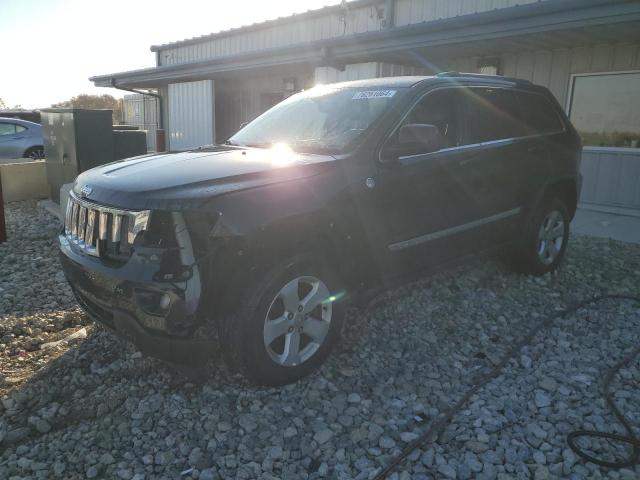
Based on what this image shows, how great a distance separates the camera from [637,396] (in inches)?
123

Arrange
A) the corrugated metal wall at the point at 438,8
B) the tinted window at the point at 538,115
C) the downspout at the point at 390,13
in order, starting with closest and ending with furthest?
the tinted window at the point at 538,115
the corrugated metal wall at the point at 438,8
the downspout at the point at 390,13

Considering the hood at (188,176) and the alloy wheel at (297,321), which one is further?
the alloy wheel at (297,321)

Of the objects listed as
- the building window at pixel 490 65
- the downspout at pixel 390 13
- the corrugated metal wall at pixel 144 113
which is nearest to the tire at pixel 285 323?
the building window at pixel 490 65

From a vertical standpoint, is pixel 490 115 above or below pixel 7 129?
above

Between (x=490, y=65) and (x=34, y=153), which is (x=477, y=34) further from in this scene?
(x=34, y=153)

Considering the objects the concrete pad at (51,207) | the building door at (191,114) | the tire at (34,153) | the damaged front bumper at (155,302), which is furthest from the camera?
the building door at (191,114)

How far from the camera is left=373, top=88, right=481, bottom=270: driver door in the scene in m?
3.51

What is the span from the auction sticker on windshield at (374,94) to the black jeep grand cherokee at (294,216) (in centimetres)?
1

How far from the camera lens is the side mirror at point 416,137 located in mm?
3438

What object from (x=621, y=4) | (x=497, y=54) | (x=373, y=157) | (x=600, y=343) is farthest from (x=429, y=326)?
(x=497, y=54)

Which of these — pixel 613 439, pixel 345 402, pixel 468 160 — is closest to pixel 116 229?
pixel 345 402

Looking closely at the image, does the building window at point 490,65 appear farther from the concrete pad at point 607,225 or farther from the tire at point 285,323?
the tire at point 285,323

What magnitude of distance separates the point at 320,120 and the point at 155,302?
1.97 meters

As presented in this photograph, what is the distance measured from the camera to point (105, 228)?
2.88 meters
